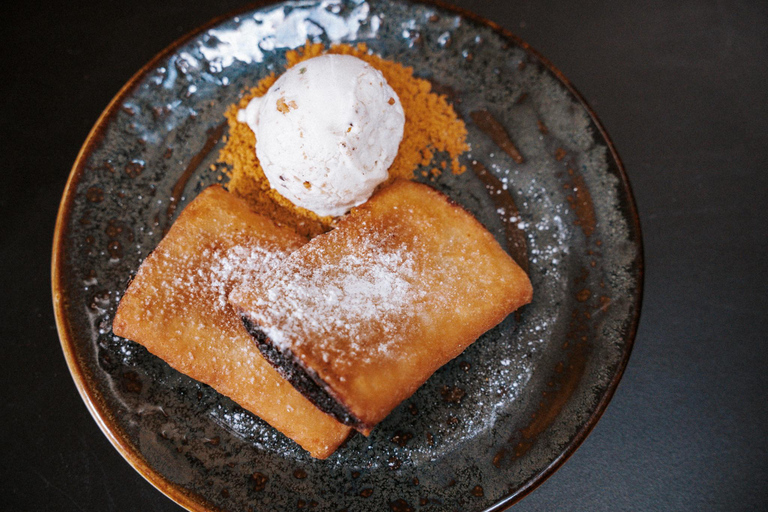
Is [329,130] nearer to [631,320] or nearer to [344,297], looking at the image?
[344,297]

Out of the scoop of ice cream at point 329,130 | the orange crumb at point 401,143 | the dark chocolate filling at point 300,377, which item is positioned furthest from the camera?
the orange crumb at point 401,143

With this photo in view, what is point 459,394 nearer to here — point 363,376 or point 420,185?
point 363,376

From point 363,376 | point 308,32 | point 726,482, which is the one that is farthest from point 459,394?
point 308,32

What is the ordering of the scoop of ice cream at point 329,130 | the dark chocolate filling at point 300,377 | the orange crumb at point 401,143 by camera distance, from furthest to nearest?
the orange crumb at point 401,143
the scoop of ice cream at point 329,130
the dark chocolate filling at point 300,377

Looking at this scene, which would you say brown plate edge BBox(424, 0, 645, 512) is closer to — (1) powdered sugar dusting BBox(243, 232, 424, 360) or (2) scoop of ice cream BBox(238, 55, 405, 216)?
(2) scoop of ice cream BBox(238, 55, 405, 216)

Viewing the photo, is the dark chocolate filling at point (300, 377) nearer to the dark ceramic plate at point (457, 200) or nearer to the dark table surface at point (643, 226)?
the dark ceramic plate at point (457, 200)

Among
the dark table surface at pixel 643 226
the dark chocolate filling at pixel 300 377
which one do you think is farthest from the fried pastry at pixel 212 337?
the dark table surface at pixel 643 226
